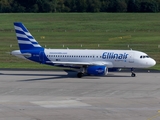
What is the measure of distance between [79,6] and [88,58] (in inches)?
4874

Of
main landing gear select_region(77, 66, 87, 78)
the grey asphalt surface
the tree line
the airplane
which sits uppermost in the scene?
the tree line

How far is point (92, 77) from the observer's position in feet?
174

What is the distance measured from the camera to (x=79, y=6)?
176 metres

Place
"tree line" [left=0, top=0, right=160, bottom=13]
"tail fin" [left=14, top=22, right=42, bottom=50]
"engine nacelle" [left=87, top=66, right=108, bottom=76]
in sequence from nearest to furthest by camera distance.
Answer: "engine nacelle" [left=87, top=66, right=108, bottom=76]
"tail fin" [left=14, top=22, right=42, bottom=50]
"tree line" [left=0, top=0, right=160, bottom=13]

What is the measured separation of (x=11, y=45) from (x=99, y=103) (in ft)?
165

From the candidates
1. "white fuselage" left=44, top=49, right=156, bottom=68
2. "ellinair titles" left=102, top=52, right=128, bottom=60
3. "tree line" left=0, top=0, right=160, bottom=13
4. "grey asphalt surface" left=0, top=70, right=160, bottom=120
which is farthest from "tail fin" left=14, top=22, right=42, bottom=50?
"tree line" left=0, top=0, right=160, bottom=13

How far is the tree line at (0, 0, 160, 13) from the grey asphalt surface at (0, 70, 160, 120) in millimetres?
114790

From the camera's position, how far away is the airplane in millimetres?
52875

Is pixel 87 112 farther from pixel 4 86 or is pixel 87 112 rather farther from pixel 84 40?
pixel 84 40

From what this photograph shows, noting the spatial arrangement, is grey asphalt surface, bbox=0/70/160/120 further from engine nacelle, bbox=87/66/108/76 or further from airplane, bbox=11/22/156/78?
airplane, bbox=11/22/156/78

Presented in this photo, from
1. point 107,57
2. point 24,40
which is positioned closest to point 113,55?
point 107,57

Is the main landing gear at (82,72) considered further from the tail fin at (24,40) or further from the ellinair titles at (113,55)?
the tail fin at (24,40)

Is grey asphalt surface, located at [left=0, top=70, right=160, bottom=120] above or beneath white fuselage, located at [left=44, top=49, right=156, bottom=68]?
beneath

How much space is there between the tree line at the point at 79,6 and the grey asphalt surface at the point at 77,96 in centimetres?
11479
